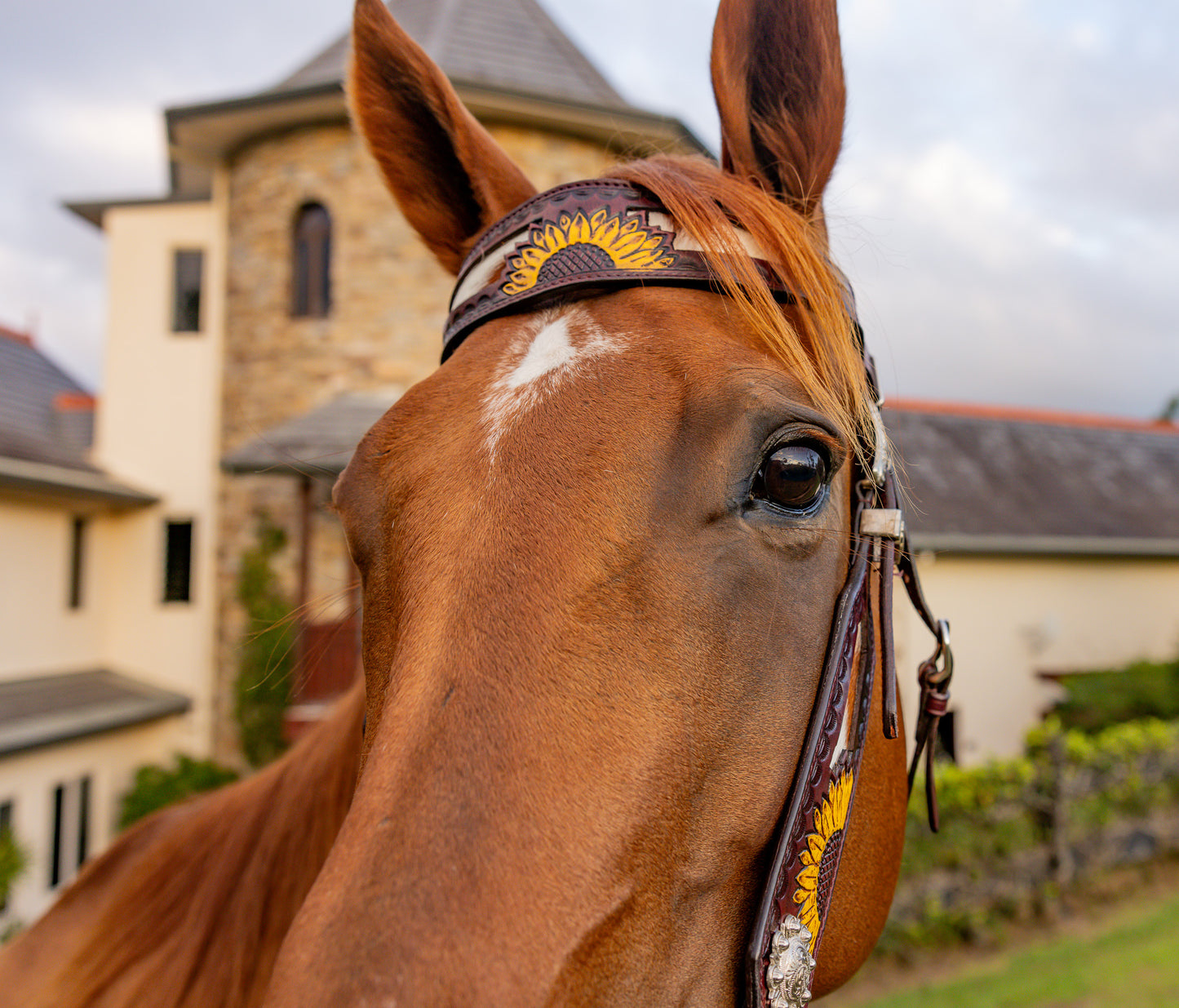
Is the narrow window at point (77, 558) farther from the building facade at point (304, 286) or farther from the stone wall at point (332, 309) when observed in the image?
the stone wall at point (332, 309)

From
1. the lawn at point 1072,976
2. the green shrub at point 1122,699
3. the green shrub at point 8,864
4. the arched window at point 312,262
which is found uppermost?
the arched window at point 312,262

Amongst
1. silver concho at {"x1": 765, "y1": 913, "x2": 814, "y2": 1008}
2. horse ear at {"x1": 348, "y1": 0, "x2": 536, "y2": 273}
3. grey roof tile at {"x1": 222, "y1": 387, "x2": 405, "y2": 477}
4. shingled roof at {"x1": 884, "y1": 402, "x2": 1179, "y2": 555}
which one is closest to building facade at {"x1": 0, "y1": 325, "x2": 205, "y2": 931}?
grey roof tile at {"x1": 222, "y1": 387, "x2": 405, "y2": 477}

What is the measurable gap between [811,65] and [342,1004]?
1575 millimetres

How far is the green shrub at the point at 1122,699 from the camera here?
36.2 ft

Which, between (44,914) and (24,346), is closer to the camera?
(44,914)

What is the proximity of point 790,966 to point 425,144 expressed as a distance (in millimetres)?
1706

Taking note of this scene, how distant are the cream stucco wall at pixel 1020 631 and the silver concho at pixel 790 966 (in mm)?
11042

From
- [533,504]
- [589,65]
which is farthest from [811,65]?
[589,65]

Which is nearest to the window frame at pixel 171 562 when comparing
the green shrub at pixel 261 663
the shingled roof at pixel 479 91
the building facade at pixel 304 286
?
the building facade at pixel 304 286

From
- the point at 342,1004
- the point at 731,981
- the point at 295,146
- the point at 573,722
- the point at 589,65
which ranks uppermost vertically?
the point at 589,65

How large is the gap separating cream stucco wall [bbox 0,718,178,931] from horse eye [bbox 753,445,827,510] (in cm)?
1059

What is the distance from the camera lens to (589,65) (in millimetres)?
12789

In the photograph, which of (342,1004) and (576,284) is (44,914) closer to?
(342,1004)

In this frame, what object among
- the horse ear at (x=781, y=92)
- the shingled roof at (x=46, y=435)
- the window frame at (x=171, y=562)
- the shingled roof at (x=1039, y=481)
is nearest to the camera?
the horse ear at (x=781, y=92)
